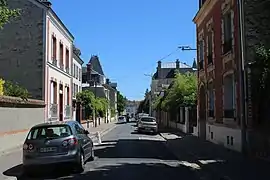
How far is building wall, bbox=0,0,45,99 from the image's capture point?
30547mm

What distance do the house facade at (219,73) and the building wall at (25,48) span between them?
10784 millimetres

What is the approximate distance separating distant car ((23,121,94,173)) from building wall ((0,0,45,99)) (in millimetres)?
16543

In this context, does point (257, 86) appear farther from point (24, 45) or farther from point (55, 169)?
point (24, 45)

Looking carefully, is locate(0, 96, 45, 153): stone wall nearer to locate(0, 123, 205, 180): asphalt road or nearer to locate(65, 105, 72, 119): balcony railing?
locate(0, 123, 205, 180): asphalt road

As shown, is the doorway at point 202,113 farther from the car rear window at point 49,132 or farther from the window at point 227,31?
the car rear window at point 49,132

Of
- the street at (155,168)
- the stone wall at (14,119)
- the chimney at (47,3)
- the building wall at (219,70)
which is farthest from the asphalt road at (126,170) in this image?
the chimney at (47,3)

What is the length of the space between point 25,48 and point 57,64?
421 centimetres

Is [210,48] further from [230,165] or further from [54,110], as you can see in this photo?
[230,165]

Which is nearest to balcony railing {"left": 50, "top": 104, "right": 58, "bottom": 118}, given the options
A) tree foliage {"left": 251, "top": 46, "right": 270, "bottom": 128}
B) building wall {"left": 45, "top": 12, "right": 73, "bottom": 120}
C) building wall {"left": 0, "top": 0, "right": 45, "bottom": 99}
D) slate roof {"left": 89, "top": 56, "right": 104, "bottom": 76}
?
building wall {"left": 45, "top": 12, "right": 73, "bottom": 120}

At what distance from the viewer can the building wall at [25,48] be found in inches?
1203

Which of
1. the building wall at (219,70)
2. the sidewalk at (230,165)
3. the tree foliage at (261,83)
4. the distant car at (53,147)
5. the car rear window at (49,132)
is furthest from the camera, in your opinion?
the building wall at (219,70)

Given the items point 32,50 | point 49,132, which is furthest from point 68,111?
point 49,132

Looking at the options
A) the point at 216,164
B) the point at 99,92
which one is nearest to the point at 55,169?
the point at 216,164

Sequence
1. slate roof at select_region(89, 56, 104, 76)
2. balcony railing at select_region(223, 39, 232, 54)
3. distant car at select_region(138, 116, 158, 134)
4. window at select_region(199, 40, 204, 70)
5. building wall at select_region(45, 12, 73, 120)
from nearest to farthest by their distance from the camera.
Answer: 1. balcony railing at select_region(223, 39, 232, 54)
2. building wall at select_region(45, 12, 73, 120)
3. window at select_region(199, 40, 204, 70)
4. distant car at select_region(138, 116, 158, 134)
5. slate roof at select_region(89, 56, 104, 76)
